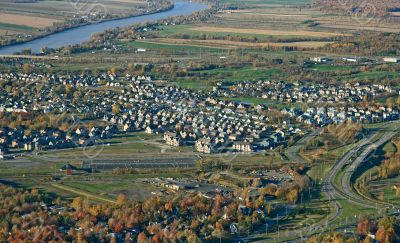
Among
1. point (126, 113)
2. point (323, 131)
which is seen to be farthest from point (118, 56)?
point (323, 131)

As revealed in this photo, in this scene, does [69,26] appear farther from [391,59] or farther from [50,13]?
[391,59]

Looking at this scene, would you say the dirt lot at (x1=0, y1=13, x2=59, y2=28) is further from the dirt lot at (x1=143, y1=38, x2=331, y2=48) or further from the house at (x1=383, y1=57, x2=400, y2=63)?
the house at (x1=383, y1=57, x2=400, y2=63)

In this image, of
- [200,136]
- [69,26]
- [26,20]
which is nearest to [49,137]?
[200,136]

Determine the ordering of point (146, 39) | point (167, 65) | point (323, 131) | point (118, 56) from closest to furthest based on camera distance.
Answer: point (323, 131) → point (167, 65) → point (118, 56) → point (146, 39)

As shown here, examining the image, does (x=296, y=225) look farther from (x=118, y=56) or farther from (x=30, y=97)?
(x=118, y=56)

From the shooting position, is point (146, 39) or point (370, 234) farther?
point (146, 39)

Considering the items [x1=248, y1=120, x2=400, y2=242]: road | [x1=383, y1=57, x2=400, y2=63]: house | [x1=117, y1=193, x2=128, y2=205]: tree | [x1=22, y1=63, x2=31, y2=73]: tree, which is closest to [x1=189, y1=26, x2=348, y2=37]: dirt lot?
[x1=383, y1=57, x2=400, y2=63]: house
